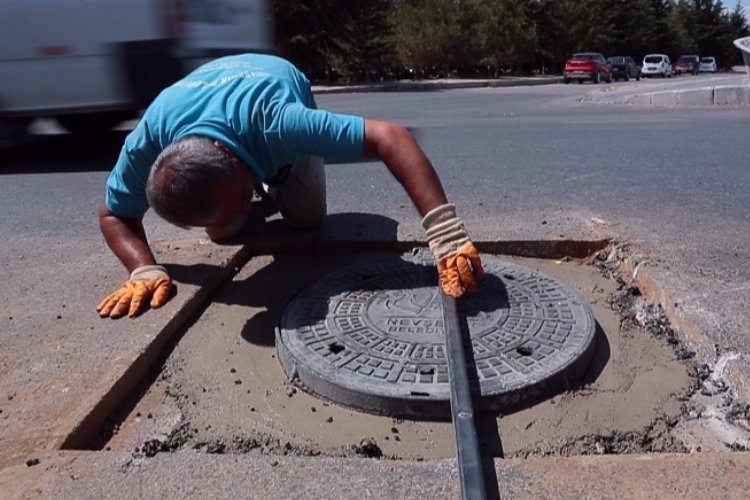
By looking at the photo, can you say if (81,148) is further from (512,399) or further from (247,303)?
(512,399)

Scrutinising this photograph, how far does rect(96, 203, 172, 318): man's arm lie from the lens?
272cm

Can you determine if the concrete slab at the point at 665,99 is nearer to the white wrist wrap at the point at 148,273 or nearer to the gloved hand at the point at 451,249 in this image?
the gloved hand at the point at 451,249

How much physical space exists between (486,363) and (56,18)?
19.0 ft

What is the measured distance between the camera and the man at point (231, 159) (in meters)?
2.40

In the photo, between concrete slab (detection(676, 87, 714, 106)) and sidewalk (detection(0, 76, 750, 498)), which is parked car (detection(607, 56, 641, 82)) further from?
sidewalk (detection(0, 76, 750, 498))

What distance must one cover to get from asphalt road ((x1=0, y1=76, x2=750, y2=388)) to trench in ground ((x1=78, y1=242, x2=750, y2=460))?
11.2 inches

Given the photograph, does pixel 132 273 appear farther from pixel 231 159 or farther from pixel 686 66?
pixel 686 66

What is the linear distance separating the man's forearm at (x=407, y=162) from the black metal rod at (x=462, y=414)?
1.43 feet

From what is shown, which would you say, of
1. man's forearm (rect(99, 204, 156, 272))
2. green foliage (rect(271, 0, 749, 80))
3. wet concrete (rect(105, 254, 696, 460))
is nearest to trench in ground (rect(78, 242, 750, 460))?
wet concrete (rect(105, 254, 696, 460))

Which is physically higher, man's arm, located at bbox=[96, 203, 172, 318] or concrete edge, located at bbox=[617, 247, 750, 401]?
man's arm, located at bbox=[96, 203, 172, 318]

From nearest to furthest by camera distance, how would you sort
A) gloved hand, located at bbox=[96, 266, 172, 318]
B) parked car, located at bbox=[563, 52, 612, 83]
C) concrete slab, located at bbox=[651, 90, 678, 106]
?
gloved hand, located at bbox=[96, 266, 172, 318]
concrete slab, located at bbox=[651, 90, 678, 106]
parked car, located at bbox=[563, 52, 612, 83]

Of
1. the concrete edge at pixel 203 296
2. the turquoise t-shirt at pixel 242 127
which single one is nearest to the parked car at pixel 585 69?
the concrete edge at pixel 203 296

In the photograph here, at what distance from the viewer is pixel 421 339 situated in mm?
2424

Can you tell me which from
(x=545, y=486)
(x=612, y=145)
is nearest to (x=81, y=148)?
(x=612, y=145)
